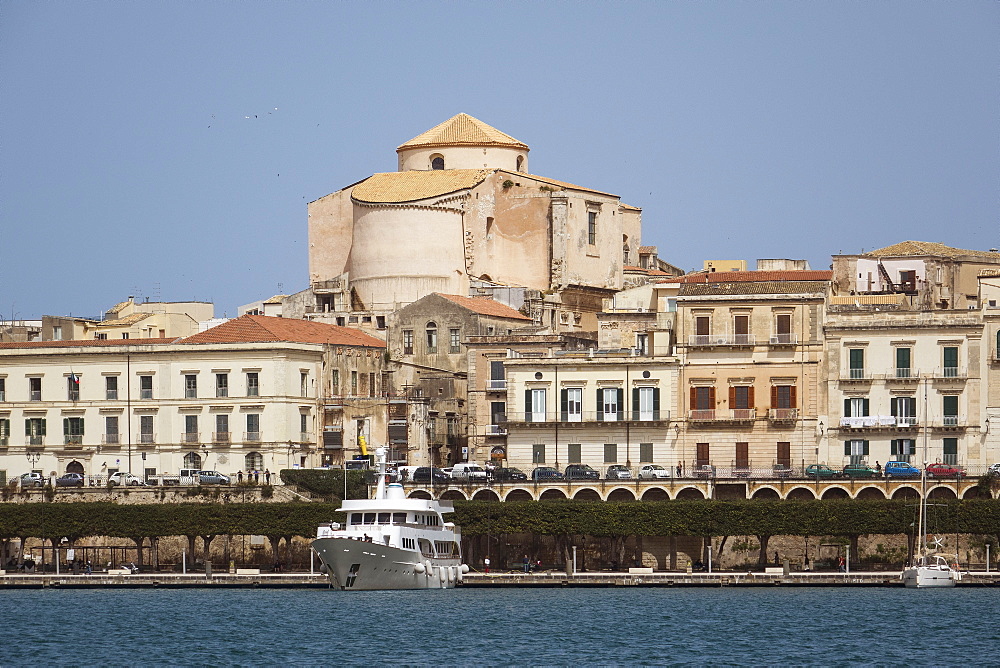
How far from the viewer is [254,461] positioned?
339 feet

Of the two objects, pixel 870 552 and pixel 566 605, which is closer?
pixel 566 605

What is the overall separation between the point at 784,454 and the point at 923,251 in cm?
2204

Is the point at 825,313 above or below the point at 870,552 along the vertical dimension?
above

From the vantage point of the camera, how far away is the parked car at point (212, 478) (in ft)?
331

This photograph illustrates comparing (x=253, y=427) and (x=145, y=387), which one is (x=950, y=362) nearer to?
(x=253, y=427)

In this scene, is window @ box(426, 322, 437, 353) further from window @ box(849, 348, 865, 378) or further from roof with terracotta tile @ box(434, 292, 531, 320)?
window @ box(849, 348, 865, 378)

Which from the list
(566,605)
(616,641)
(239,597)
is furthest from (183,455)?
(616,641)

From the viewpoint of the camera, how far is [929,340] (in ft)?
325

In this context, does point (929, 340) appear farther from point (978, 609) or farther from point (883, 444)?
point (978, 609)

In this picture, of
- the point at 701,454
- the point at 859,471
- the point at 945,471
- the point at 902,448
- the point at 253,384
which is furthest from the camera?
the point at 253,384

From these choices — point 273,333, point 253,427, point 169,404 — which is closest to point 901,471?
point 253,427

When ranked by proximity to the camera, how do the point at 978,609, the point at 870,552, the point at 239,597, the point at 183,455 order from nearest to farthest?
the point at 978,609
the point at 239,597
the point at 870,552
the point at 183,455

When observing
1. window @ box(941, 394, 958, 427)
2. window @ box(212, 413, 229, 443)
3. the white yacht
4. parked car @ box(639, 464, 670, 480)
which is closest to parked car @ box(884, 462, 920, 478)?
window @ box(941, 394, 958, 427)

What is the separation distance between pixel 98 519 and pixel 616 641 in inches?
1087
